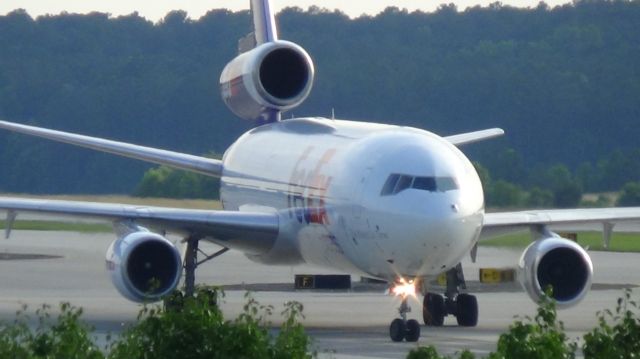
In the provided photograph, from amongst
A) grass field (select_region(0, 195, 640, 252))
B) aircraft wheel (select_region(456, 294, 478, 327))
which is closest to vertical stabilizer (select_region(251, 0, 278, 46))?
grass field (select_region(0, 195, 640, 252))

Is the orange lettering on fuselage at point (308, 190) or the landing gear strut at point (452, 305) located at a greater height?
the orange lettering on fuselage at point (308, 190)

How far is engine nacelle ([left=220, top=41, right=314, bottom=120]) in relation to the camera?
2633 cm

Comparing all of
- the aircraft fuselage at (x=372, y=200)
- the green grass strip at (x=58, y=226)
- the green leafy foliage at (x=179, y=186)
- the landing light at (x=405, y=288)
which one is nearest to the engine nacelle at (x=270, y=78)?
the aircraft fuselage at (x=372, y=200)

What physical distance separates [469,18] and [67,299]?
62205 mm

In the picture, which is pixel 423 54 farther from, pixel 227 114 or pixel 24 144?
pixel 24 144

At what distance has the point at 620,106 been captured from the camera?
63.2 metres

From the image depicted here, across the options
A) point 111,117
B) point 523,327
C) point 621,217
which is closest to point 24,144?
point 111,117

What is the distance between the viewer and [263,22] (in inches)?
1151

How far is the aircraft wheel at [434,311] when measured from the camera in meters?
22.6

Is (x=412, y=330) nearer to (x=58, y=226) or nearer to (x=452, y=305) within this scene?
(x=452, y=305)

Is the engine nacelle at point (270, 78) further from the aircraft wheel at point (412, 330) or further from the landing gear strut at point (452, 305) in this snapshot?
the aircraft wheel at point (412, 330)

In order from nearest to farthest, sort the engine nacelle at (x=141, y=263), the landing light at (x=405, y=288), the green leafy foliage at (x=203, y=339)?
the green leafy foliage at (x=203, y=339) → the landing light at (x=405, y=288) → the engine nacelle at (x=141, y=263)

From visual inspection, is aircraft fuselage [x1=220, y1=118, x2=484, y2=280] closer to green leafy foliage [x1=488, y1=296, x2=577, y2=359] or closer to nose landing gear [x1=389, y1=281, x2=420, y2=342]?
nose landing gear [x1=389, y1=281, x2=420, y2=342]

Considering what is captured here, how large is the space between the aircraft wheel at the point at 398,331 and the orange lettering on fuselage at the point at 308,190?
1.96m
